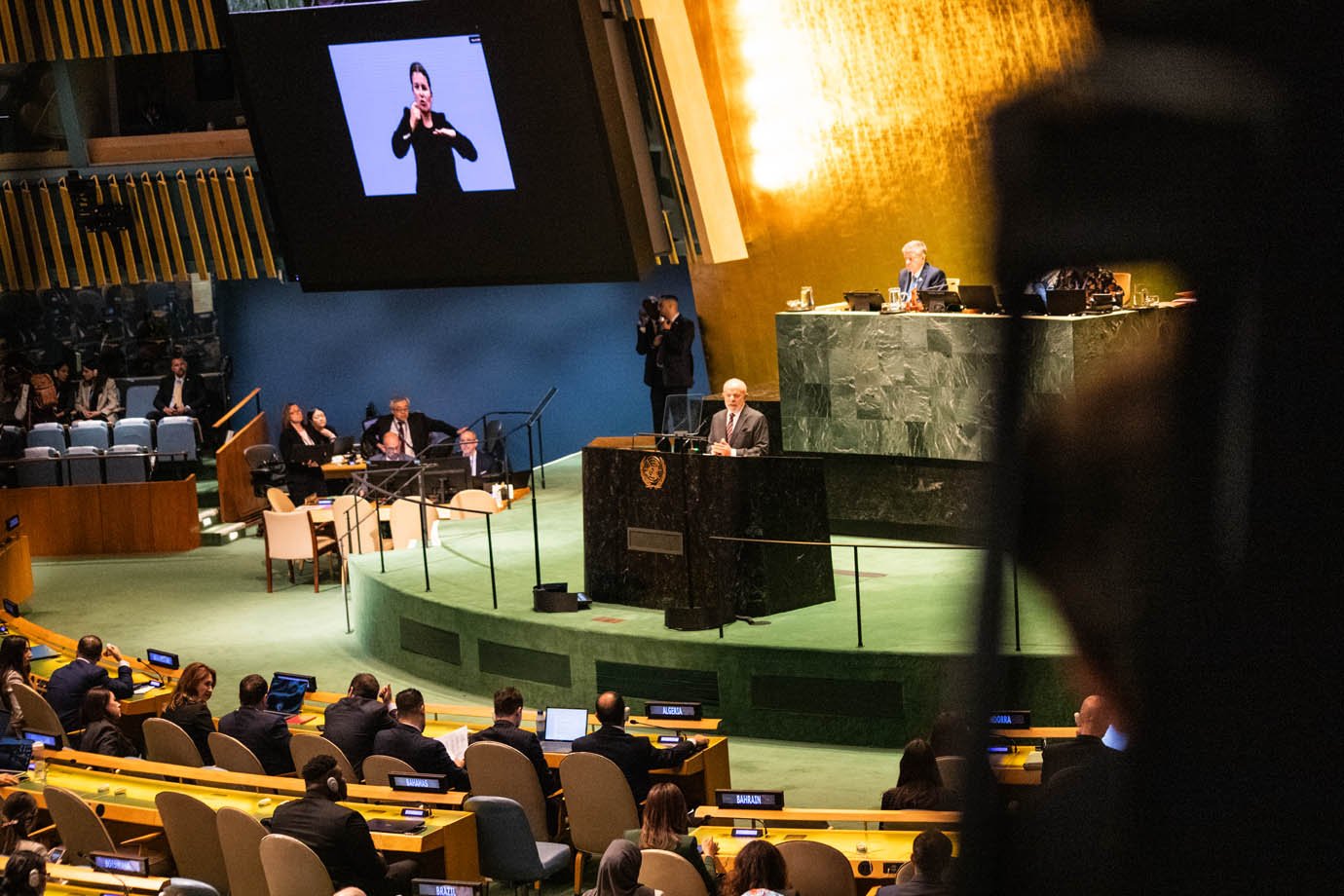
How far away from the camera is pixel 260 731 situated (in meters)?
8.78

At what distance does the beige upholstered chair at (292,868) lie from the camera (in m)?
6.51

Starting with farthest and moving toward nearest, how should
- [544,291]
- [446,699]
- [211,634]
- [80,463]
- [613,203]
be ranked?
[544,291]
[80,463]
[211,634]
[613,203]
[446,699]

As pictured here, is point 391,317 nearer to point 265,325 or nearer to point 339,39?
point 265,325

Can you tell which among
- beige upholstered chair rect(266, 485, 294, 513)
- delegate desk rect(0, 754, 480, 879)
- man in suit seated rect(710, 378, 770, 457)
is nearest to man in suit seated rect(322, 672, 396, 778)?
delegate desk rect(0, 754, 480, 879)

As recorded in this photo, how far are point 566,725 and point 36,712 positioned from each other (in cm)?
328

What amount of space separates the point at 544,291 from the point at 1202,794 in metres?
19.5

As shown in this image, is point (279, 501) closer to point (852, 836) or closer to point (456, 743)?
point (456, 743)

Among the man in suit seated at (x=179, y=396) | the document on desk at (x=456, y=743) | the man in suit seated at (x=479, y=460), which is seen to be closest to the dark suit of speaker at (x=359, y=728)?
the document on desk at (x=456, y=743)

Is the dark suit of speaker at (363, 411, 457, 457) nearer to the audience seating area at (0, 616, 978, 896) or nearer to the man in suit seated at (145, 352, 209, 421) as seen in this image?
the man in suit seated at (145, 352, 209, 421)

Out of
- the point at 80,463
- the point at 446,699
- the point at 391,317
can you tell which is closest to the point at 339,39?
the point at 446,699

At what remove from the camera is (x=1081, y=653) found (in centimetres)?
99

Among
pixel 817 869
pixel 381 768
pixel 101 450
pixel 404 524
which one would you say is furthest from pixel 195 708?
pixel 101 450

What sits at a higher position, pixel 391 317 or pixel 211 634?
pixel 391 317

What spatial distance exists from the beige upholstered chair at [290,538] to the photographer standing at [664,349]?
3416 millimetres
